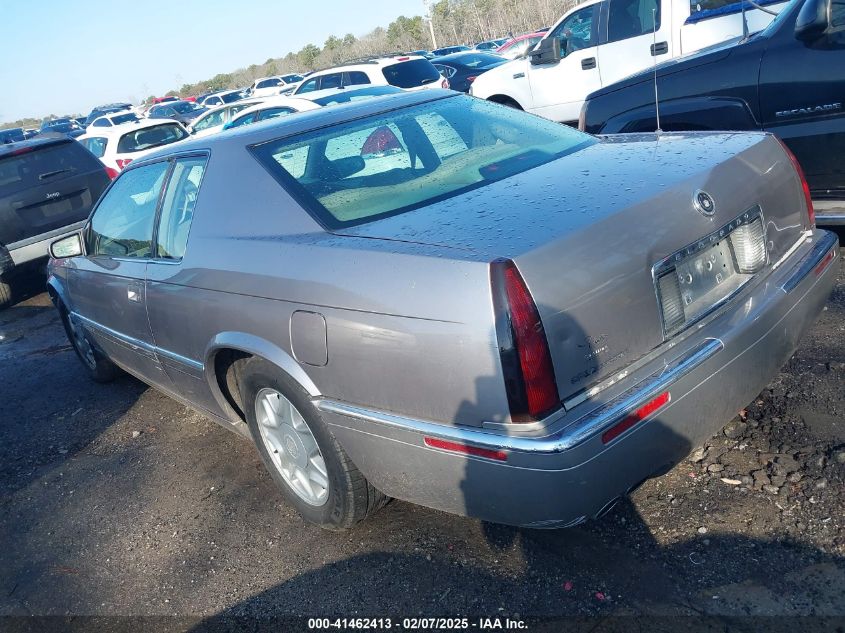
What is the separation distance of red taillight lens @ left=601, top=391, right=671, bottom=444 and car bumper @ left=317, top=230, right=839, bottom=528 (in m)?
0.01

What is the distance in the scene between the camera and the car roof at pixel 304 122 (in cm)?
331

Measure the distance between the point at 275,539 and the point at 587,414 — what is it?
1651mm

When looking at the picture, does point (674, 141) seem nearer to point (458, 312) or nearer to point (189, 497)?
point (458, 312)

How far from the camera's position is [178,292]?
338 cm

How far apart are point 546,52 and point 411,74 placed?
477cm

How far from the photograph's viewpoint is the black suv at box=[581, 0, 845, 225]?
4.41 meters

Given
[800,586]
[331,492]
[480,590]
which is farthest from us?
[331,492]

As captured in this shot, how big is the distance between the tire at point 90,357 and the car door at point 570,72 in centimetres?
651

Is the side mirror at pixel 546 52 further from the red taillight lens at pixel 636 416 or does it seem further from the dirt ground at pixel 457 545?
A: the red taillight lens at pixel 636 416

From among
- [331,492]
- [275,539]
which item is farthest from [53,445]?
[331,492]

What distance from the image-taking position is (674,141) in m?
3.20

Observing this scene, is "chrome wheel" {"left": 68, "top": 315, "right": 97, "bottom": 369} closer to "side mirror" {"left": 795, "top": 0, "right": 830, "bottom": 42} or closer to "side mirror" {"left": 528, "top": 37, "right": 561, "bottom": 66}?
"side mirror" {"left": 795, "top": 0, "right": 830, "bottom": 42}

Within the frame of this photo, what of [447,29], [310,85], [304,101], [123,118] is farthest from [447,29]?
[304,101]

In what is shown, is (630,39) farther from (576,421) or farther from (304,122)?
(576,421)
